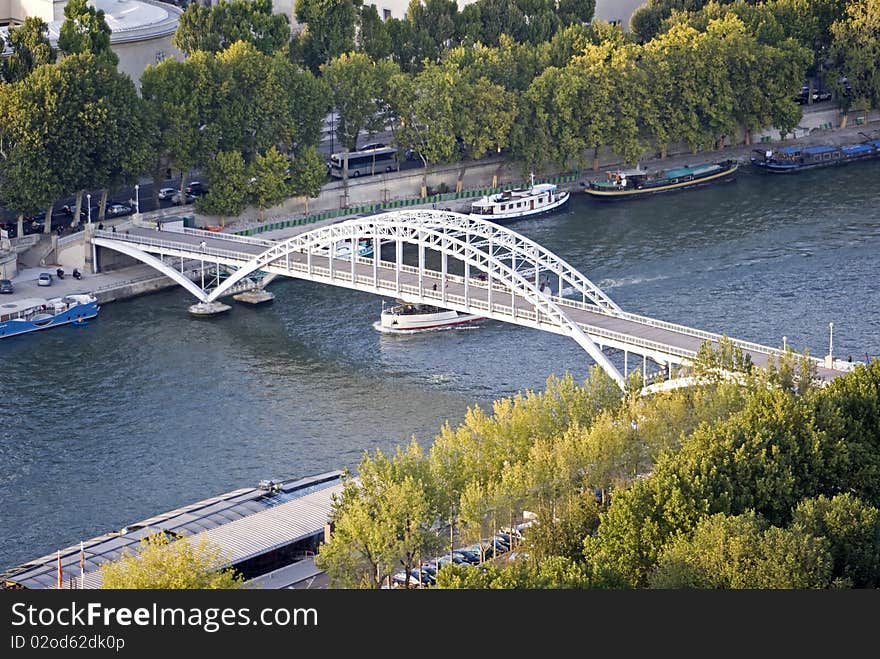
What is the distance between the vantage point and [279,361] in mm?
78438

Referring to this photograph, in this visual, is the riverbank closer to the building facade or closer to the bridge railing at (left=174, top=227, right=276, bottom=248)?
the bridge railing at (left=174, top=227, right=276, bottom=248)

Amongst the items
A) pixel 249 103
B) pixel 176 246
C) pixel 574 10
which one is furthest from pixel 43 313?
pixel 574 10

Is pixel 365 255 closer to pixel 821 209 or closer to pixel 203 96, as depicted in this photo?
pixel 203 96

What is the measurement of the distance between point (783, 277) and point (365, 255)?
1830 cm

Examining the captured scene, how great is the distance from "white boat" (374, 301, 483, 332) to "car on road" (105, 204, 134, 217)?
61.2ft

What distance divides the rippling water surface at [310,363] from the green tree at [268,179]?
8293 millimetres

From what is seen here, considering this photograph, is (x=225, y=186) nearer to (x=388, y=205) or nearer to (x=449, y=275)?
(x=388, y=205)

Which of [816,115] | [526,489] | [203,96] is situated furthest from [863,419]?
[816,115]

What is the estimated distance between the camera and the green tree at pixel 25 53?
94.0 metres

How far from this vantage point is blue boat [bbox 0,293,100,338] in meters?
82.2

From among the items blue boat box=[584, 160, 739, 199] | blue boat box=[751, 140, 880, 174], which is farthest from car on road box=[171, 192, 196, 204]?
blue boat box=[751, 140, 880, 174]

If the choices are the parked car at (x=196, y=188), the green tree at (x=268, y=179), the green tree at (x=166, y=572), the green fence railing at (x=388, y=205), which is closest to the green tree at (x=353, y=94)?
the green fence railing at (x=388, y=205)

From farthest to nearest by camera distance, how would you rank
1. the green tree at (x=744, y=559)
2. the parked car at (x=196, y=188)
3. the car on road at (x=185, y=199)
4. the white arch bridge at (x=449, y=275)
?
the parked car at (x=196, y=188) → the car on road at (x=185, y=199) → the white arch bridge at (x=449, y=275) → the green tree at (x=744, y=559)

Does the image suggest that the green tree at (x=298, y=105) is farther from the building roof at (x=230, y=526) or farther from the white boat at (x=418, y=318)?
the building roof at (x=230, y=526)
